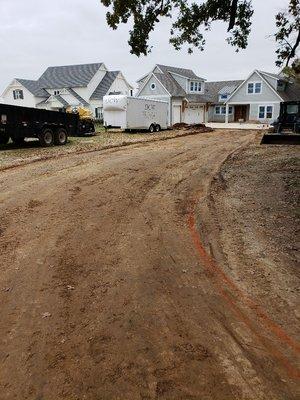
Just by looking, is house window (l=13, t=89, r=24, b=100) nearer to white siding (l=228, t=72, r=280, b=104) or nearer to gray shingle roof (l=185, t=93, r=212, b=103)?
gray shingle roof (l=185, t=93, r=212, b=103)

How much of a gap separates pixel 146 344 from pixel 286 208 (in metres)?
6.00

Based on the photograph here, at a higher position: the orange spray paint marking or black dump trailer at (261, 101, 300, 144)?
black dump trailer at (261, 101, 300, 144)

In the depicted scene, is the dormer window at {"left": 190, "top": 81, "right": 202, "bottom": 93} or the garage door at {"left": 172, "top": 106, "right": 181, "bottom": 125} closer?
the garage door at {"left": 172, "top": 106, "right": 181, "bottom": 125}

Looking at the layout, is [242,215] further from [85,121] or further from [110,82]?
[110,82]

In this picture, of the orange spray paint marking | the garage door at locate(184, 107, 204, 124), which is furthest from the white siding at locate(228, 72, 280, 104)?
the orange spray paint marking

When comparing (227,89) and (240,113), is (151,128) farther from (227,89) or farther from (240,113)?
(227,89)

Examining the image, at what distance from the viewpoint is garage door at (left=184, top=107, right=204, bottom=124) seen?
45.3m

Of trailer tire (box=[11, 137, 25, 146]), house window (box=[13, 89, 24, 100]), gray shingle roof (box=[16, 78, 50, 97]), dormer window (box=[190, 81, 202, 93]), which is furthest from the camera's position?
house window (box=[13, 89, 24, 100])

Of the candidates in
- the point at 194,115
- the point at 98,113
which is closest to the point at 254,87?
the point at 194,115

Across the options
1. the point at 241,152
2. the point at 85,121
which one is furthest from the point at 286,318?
the point at 85,121

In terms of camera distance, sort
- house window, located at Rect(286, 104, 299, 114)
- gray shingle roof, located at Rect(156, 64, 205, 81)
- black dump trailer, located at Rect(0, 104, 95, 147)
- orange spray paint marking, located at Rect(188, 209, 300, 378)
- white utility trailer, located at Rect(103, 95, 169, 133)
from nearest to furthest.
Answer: orange spray paint marking, located at Rect(188, 209, 300, 378), black dump trailer, located at Rect(0, 104, 95, 147), house window, located at Rect(286, 104, 299, 114), white utility trailer, located at Rect(103, 95, 169, 133), gray shingle roof, located at Rect(156, 64, 205, 81)

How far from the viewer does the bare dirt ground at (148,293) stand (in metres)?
3.47

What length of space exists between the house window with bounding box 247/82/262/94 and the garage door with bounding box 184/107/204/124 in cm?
648

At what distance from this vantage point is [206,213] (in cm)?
843
